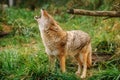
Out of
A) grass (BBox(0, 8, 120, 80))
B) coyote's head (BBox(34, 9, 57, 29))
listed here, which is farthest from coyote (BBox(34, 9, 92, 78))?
grass (BBox(0, 8, 120, 80))

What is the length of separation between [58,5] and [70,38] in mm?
10189

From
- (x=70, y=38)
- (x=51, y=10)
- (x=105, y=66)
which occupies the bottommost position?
(x=105, y=66)

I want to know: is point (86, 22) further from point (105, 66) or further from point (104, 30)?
point (105, 66)

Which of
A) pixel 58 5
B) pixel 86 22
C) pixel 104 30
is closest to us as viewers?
pixel 104 30

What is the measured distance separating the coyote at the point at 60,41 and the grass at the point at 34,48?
1.15ft

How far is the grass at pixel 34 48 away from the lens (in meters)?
9.27

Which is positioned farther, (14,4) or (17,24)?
(14,4)

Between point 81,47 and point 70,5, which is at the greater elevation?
point 70,5

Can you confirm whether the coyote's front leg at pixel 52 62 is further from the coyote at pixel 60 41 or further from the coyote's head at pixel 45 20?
the coyote's head at pixel 45 20

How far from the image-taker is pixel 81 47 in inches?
384

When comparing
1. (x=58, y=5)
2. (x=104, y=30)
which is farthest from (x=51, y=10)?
(x=104, y=30)

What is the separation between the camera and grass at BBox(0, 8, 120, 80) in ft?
30.4

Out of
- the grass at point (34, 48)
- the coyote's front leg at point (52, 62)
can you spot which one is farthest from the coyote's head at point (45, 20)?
the grass at point (34, 48)

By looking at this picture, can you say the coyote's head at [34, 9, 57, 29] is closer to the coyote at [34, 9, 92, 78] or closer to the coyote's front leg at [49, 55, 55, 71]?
the coyote at [34, 9, 92, 78]
